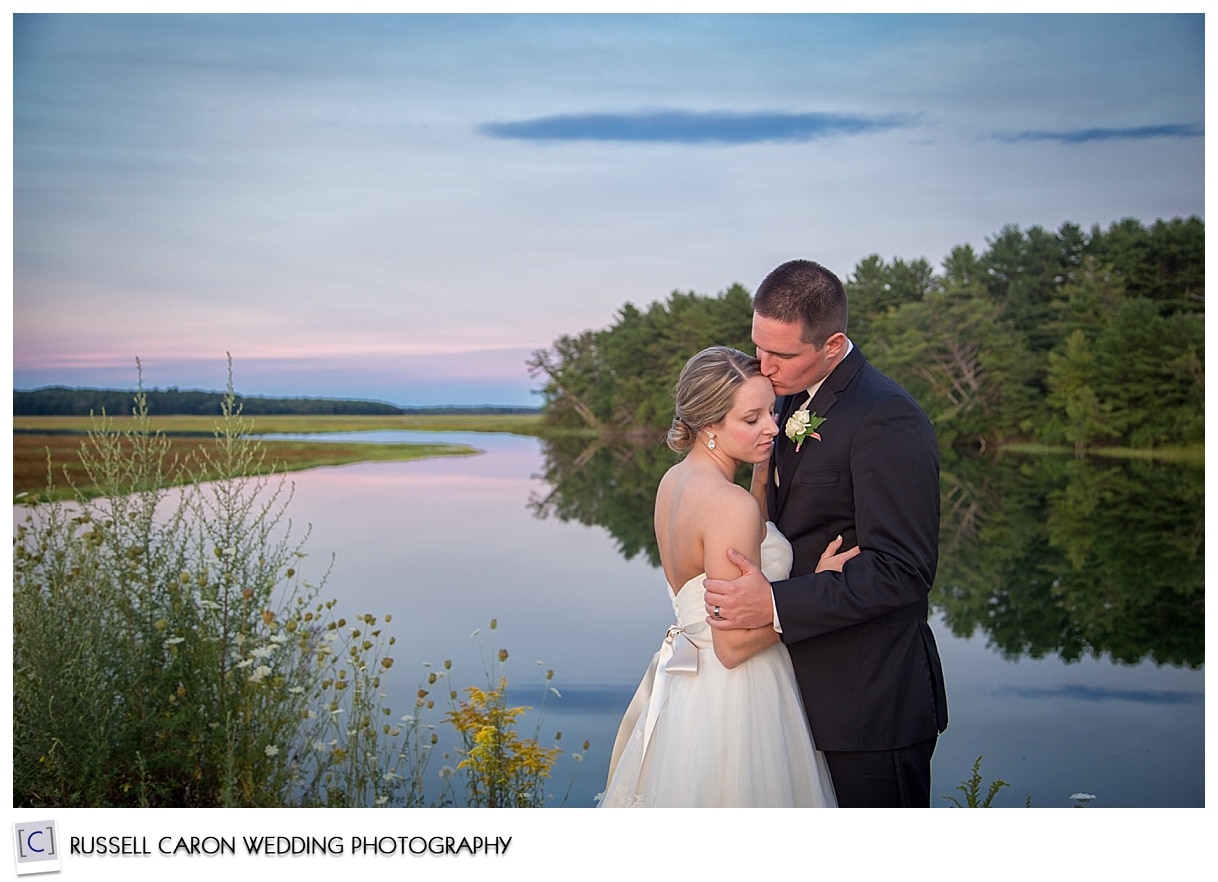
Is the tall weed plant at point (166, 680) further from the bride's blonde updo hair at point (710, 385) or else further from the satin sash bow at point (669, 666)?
the bride's blonde updo hair at point (710, 385)

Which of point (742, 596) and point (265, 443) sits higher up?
point (265, 443)

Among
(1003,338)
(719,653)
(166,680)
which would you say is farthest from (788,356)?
(1003,338)

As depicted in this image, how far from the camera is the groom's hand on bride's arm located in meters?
2.83

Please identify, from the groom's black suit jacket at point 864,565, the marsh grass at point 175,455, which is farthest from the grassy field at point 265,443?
the groom's black suit jacket at point 864,565

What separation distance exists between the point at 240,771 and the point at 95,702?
0.60m

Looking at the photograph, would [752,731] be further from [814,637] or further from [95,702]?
[95,702]

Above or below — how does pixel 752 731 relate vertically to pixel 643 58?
below

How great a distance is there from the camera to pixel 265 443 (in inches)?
480

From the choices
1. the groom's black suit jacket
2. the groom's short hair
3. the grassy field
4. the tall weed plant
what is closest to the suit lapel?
the groom's black suit jacket

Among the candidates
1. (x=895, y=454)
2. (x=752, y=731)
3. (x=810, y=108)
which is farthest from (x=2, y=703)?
(x=810, y=108)

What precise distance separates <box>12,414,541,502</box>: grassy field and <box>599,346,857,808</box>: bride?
7.97 ft
